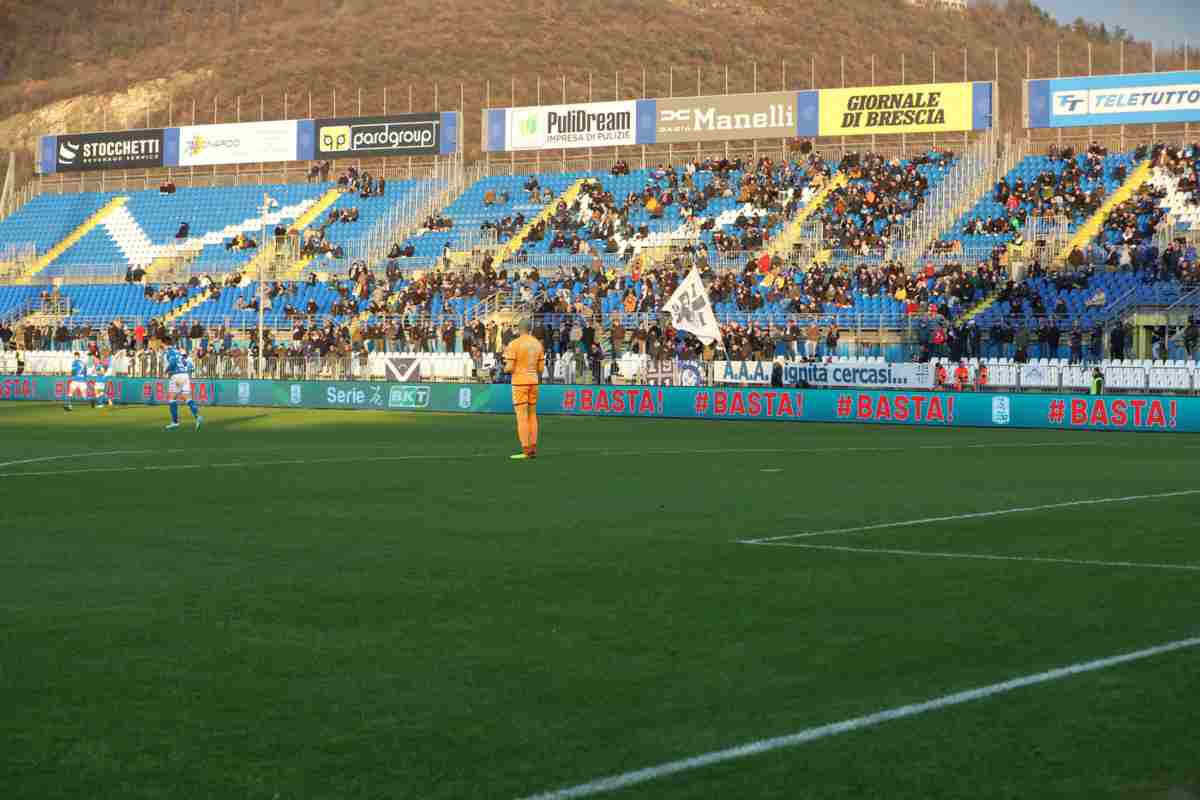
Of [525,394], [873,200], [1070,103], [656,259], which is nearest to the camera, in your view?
[525,394]

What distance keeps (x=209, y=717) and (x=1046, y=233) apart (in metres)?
48.7

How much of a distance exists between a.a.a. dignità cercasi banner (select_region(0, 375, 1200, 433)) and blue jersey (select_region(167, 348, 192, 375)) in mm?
5565

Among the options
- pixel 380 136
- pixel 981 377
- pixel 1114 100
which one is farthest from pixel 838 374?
pixel 380 136

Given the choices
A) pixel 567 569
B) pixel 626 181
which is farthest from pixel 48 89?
pixel 567 569

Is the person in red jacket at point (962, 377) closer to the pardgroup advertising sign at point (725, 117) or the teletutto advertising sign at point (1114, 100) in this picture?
the teletutto advertising sign at point (1114, 100)

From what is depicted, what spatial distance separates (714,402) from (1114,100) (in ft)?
87.1

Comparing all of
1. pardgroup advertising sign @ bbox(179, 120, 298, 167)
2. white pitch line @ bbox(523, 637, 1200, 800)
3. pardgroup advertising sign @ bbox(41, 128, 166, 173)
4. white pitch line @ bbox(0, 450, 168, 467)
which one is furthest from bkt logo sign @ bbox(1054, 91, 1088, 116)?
white pitch line @ bbox(523, 637, 1200, 800)

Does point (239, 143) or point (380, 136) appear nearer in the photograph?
point (380, 136)

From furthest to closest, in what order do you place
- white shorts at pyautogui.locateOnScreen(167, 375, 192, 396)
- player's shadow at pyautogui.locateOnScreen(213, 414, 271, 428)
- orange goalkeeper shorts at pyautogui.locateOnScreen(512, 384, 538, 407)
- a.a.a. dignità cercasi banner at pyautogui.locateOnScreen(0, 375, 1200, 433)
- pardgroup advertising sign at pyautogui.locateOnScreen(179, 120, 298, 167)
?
1. pardgroup advertising sign at pyautogui.locateOnScreen(179, 120, 298, 167)
2. player's shadow at pyautogui.locateOnScreen(213, 414, 271, 428)
3. a.a.a. dignità cercasi banner at pyautogui.locateOnScreen(0, 375, 1200, 433)
4. white shorts at pyautogui.locateOnScreen(167, 375, 192, 396)
5. orange goalkeeper shorts at pyautogui.locateOnScreen(512, 384, 538, 407)

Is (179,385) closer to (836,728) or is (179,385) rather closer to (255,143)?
(836,728)

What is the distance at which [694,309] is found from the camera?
43062 mm

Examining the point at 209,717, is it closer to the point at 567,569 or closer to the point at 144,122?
the point at 567,569

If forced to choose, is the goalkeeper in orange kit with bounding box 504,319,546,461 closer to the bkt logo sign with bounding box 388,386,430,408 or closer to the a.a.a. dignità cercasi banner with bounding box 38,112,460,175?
the bkt logo sign with bounding box 388,386,430,408

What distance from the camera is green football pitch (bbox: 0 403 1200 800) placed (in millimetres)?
6469
